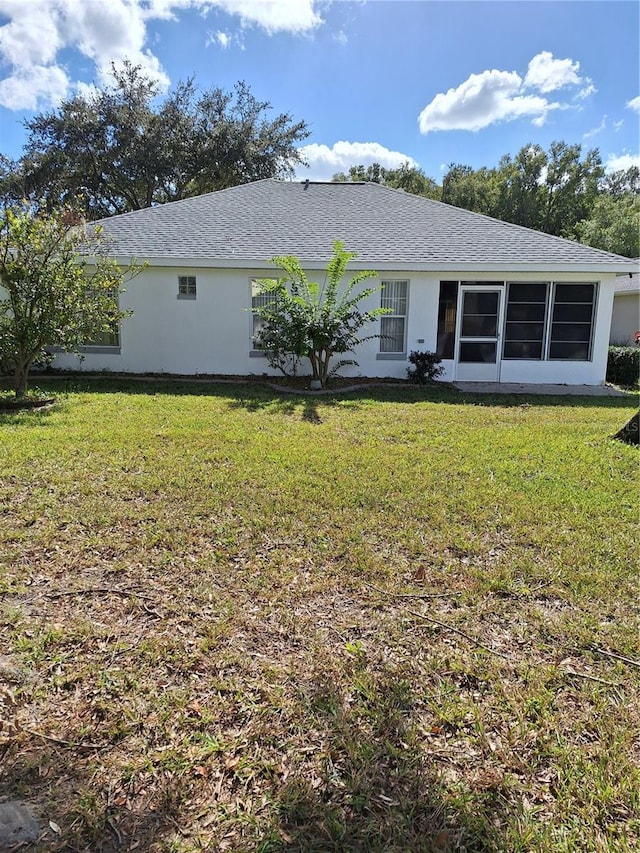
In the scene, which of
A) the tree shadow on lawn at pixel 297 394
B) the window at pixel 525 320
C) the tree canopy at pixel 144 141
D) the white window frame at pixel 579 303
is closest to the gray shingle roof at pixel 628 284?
the white window frame at pixel 579 303

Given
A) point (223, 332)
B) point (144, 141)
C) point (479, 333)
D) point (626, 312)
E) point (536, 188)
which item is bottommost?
point (223, 332)

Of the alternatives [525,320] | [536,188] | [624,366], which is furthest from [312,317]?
[536,188]

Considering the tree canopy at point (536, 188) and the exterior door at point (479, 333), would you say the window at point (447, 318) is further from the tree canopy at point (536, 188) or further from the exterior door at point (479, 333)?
the tree canopy at point (536, 188)

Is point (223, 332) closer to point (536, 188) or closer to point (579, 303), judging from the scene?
point (579, 303)

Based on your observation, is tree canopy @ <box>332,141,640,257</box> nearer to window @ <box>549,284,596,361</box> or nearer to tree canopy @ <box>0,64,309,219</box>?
tree canopy @ <box>0,64,309,219</box>

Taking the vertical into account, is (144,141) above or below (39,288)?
above

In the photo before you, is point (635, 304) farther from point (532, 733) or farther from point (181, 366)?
point (532, 733)

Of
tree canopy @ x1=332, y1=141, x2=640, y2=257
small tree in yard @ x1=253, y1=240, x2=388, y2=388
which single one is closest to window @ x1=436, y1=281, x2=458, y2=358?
small tree in yard @ x1=253, y1=240, x2=388, y2=388

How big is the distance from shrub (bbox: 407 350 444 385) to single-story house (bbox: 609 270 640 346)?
1062 cm

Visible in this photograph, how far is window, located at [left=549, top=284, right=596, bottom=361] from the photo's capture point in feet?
38.9

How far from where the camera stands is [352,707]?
2.23 m

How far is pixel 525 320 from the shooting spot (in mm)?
12047

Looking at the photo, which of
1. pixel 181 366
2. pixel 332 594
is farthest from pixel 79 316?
pixel 332 594

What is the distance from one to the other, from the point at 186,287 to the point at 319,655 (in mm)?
11200
